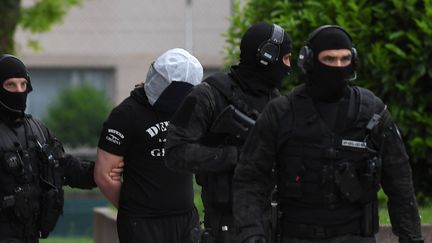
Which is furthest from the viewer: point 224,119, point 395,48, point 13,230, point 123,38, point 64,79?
point 64,79

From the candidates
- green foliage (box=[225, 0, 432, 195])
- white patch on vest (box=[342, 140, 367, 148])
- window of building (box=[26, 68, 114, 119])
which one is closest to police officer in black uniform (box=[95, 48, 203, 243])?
white patch on vest (box=[342, 140, 367, 148])

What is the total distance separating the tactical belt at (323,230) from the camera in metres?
5.52

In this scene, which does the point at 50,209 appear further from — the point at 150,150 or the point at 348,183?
the point at 348,183

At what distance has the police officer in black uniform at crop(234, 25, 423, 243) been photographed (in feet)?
18.1

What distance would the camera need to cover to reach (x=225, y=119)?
6164 mm

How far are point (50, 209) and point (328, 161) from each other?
253 centimetres

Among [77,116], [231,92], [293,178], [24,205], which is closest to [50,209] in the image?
[24,205]

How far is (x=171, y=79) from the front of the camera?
282 inches

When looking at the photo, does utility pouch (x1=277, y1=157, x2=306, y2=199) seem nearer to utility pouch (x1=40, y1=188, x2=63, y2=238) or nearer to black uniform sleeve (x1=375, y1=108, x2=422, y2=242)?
black uniform sleeve (x1=375, y1=108, x2=422, y2=242)

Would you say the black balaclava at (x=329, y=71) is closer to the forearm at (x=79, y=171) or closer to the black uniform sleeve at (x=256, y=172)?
the black uniform sleeve at (x=256, y=172)

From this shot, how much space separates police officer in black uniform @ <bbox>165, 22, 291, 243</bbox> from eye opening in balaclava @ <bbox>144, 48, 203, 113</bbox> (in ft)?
2.58

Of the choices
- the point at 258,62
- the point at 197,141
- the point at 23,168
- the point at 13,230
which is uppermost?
Result: the point at 258,62

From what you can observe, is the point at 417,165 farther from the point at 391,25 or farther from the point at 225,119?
the point at 225,119

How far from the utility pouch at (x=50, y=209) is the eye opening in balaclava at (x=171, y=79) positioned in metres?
0.90
